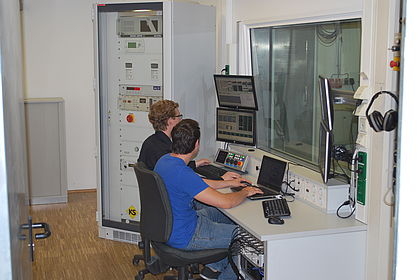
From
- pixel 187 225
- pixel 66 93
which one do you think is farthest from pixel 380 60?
pixel 66 93

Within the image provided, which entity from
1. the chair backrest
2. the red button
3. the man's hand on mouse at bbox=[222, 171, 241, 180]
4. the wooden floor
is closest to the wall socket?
the man's hand on mouse at bbox=[222, 171, 241, 180]

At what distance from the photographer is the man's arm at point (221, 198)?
316 cm

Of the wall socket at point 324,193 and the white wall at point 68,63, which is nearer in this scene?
the wall socket at point 324,193

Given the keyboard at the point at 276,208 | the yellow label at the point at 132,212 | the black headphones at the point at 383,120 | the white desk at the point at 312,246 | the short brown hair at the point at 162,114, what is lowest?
the yellow label at the point at 132,212

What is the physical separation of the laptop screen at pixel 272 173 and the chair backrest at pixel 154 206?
0.86 metres

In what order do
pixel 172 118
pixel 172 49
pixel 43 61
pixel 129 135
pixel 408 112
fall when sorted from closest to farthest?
pixel 408 112 < pixel 172 118 < pixel 172 49 < pixel 129 135 < pixel 43 61

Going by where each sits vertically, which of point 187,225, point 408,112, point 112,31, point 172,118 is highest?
point 112,31

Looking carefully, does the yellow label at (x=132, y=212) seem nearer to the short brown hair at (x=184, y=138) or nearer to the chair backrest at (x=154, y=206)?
the chair backrest at (x=154, y=206)

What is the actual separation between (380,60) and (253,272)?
1496 mm

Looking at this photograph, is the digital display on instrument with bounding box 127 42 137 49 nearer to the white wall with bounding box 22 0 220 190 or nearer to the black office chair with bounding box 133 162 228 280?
the black office chair with bounding box 133 162 228 280

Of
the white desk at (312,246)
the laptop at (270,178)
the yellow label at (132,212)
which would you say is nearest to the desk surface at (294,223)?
the white desk at (312,246)

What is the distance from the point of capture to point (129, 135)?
16.2 ft

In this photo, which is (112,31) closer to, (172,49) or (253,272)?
(172,49)

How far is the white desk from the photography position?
289cm
